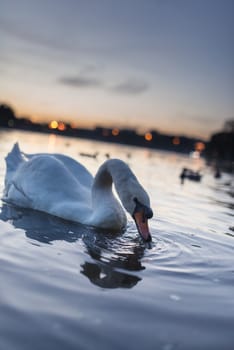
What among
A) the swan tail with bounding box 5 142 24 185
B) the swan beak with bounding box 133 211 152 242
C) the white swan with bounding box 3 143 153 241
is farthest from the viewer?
the swan tail with bounding box 5 142 24 185

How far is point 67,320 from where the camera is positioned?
374 centimetres

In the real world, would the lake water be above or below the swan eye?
below

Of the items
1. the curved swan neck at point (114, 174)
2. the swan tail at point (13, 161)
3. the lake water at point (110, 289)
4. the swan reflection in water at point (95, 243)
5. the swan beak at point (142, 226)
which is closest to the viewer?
the lake water at point (110, 289)

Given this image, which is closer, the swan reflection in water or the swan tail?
the swan reflection in water

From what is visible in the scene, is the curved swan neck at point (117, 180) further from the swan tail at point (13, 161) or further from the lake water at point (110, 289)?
the swan tail at point (13, 161)

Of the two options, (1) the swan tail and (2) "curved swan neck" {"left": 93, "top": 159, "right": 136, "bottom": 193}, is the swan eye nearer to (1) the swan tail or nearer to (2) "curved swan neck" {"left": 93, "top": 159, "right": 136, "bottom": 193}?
(2) "curved swan neck" {"left": 93, "top": 159, "right": 136, "bottom": 193}

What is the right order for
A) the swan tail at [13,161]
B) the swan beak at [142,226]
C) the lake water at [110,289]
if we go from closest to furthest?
1. the lake water at [110,289]
2. the swan beak at [142,226]
3. the swan tail at [13,161]

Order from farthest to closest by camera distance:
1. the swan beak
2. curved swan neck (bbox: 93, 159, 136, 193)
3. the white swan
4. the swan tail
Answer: the swan tail → curved swan neck (bbox: 93, 159, 136, 193) → the white swan → the swan beak

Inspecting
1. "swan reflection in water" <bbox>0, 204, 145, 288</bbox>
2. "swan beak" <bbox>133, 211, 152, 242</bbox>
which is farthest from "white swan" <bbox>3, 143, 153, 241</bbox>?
"swan reflection in water" <bbox>0, 204, 145, 288</bbox>

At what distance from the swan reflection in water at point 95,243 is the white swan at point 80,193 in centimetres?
21

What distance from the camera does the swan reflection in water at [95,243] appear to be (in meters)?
5.14

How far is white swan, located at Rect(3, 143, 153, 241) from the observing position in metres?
6.31

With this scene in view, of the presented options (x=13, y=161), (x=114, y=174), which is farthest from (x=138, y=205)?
(x=13, y=161)

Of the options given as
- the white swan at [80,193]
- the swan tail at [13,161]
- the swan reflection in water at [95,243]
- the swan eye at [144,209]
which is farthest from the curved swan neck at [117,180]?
the swan tail at [13,161]
